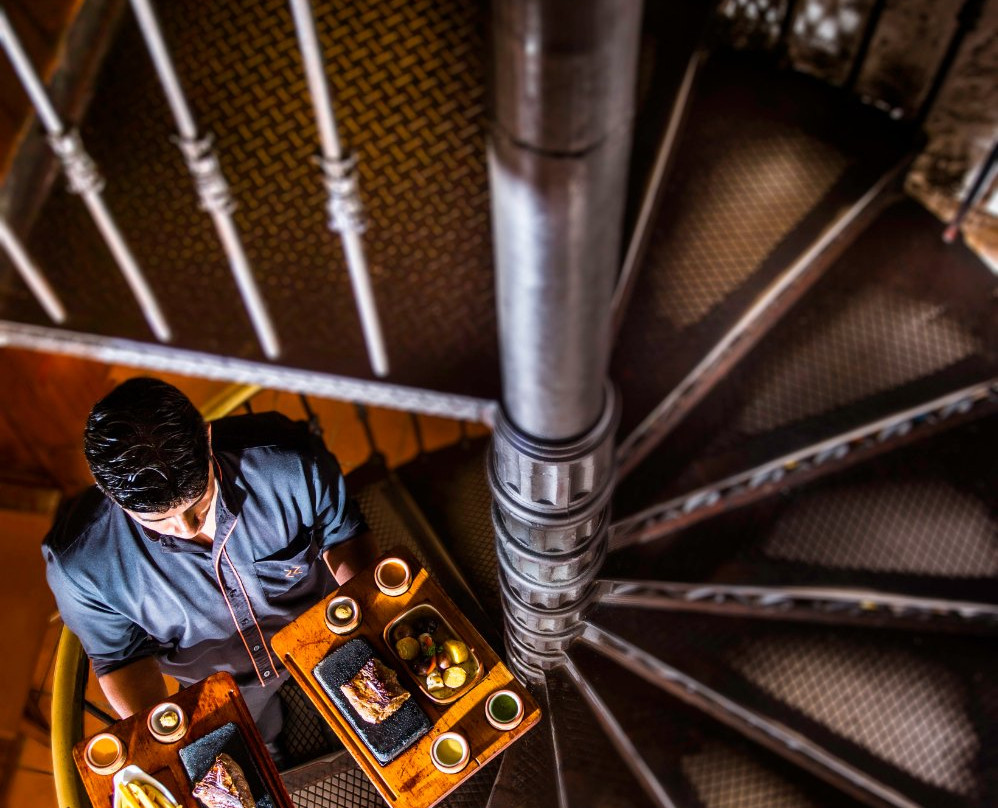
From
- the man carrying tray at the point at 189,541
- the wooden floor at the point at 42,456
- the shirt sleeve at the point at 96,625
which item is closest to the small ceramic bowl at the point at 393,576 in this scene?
the man carrying tray at the point at 189,541

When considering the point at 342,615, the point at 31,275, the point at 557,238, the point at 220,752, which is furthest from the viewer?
the point at 342,615

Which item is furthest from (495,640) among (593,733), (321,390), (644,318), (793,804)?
(321,390)

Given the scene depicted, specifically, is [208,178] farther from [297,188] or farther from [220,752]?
[220,752]

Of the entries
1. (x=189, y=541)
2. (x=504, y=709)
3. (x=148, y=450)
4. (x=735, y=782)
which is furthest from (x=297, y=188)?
(x=735, y=782)

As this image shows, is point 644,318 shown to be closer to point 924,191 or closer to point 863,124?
point 863,124

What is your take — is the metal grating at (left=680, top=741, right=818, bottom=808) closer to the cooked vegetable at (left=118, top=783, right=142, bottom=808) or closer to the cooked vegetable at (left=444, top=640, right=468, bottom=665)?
the cooked vegetable at (left=444, top=640, right=468, bottom=665)

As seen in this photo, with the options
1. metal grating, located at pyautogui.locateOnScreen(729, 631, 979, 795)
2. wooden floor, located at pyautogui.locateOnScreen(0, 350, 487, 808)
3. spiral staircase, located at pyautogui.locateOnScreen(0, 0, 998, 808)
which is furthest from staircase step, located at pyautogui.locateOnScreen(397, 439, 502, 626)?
metal grating, located at pyautogui.locateOnScreen(729, 631, 979, 795)

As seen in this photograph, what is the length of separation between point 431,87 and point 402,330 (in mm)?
418

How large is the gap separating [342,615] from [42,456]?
11.4ft

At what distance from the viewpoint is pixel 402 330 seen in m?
1.53

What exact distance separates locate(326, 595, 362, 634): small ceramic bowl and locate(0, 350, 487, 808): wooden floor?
6.28ft

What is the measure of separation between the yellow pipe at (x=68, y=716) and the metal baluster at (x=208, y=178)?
6.17ft

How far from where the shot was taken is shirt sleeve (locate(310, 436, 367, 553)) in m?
2.65

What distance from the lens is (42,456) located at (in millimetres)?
5125
